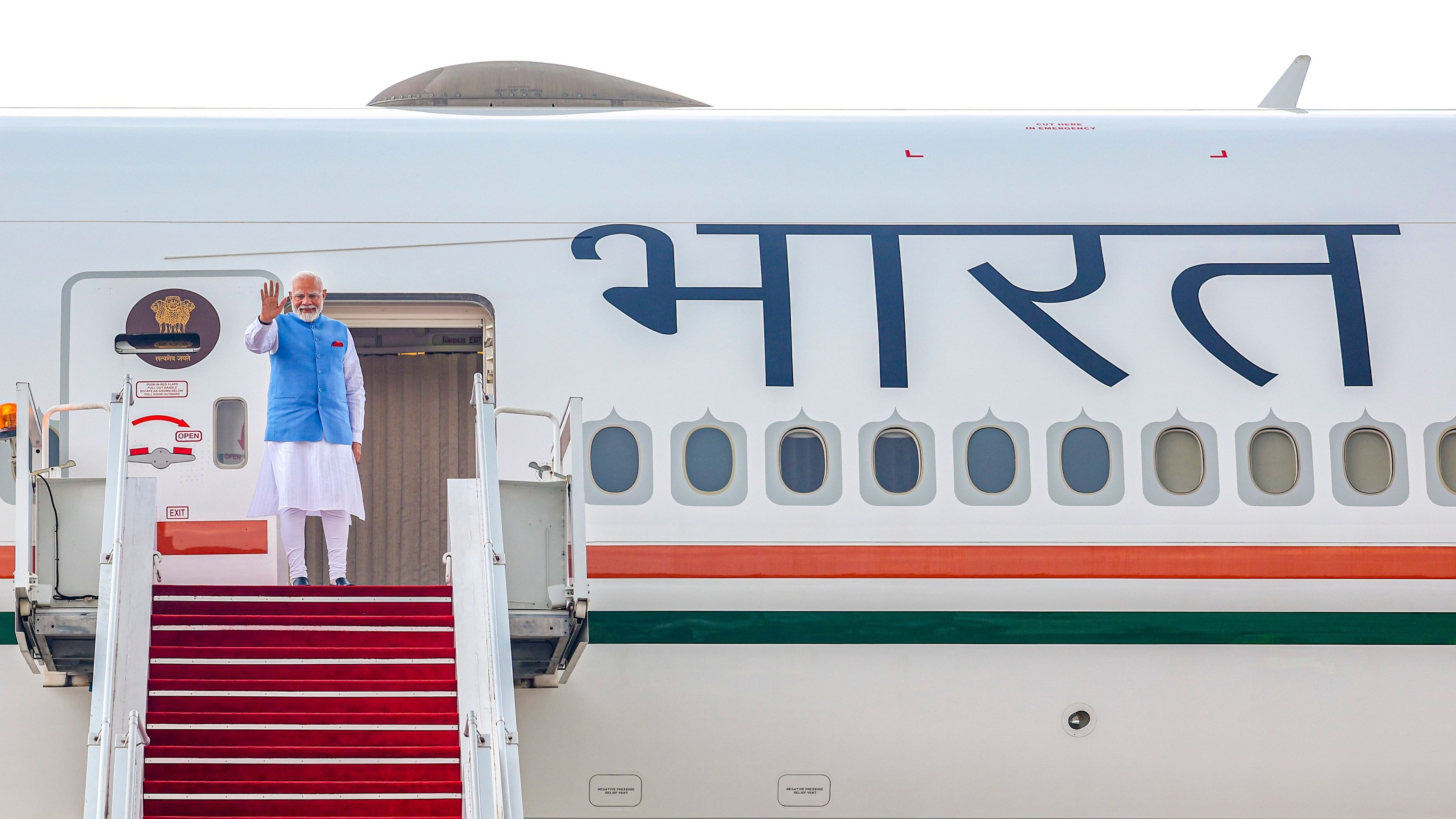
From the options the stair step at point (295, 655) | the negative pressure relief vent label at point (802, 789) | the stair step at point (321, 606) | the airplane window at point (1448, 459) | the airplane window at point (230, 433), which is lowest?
the negative pressure relief vent label at point (802, 789)

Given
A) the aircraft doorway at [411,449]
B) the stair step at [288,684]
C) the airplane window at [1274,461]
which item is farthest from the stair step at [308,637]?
the airplane window at [1274,461]

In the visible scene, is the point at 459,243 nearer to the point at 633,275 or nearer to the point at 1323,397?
the point at 633,275

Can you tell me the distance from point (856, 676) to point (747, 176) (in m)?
2.99

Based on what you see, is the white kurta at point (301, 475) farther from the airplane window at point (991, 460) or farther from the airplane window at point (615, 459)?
Result: the airplane window at point (991, 460)

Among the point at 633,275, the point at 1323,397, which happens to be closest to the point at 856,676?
the point at 633,275

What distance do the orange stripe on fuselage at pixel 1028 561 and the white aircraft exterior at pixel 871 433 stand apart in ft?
0.06

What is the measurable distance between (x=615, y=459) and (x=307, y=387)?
5.60ft

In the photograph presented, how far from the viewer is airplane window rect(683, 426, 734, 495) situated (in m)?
7.36

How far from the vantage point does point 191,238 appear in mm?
7453

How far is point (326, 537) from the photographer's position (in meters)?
6.89

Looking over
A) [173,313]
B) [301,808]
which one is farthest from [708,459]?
[173,313]

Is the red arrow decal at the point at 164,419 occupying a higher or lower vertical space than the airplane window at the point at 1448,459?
higher

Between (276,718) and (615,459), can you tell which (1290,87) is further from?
(276,718)

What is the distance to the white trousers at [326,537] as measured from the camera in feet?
22.2
